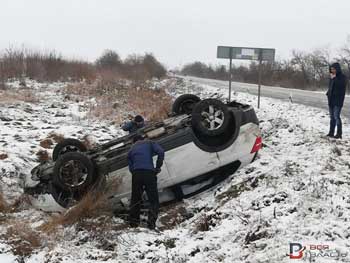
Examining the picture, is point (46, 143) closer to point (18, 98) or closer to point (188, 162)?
point (188, 162)

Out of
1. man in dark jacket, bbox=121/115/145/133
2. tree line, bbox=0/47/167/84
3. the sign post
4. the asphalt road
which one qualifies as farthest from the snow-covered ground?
tree line, bbox=0/47/167/84

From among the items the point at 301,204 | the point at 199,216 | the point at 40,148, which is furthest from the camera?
the point at 40,148

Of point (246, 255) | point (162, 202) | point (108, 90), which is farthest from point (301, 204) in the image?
point (108, 90)

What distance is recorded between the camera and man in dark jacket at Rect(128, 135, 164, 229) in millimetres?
6055

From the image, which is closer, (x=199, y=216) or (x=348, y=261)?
(x=348, y=261)

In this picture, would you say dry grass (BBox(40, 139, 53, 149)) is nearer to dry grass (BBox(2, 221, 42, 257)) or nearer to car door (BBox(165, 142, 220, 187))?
car door (BBox(165, 142, 220, 187))

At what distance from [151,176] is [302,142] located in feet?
11.8

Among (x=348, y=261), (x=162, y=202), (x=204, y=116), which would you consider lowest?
(x=162, y=202)

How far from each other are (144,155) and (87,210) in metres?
1.11

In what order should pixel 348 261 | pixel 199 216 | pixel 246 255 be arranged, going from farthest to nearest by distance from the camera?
pixel 199 216 → pixel 246 255 → pixel 348 261

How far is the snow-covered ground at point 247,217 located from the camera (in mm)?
4566

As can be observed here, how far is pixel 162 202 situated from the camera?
7035mm

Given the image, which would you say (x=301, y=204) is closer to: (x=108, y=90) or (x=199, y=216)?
(x=199, y=216)

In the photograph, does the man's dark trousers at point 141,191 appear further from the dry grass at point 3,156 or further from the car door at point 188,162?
the dry grass at point 3,156
